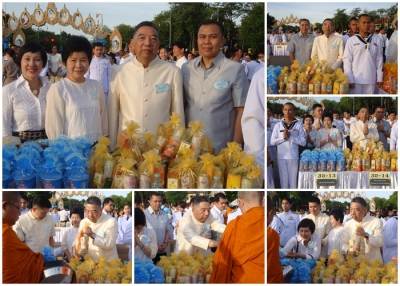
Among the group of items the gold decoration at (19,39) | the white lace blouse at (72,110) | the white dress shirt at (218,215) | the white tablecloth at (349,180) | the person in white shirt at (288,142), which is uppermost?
the gold decoration at (19,39)

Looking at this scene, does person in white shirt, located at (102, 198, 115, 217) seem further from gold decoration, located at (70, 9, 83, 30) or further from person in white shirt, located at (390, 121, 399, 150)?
person in white shirt, located at (390, 121, 399, 150)

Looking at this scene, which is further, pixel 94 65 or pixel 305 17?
pixel 94 65

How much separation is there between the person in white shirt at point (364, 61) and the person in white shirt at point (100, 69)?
1.68 meters

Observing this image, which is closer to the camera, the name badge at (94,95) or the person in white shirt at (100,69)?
the name badge at (94,95)

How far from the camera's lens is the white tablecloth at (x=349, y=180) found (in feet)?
17.3

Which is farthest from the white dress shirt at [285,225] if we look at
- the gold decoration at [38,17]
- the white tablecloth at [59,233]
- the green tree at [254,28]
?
the gold decoration at [38,17]

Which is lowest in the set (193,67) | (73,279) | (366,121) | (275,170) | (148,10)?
(73,279)

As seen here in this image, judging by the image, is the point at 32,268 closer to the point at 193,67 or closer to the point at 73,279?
the point at 73,279

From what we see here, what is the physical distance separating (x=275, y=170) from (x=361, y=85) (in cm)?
81

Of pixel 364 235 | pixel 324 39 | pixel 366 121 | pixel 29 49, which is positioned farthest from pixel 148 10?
pixel 364 235

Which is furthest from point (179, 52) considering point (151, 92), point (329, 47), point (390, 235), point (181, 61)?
point (390, 235)

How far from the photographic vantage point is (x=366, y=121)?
5277 mm

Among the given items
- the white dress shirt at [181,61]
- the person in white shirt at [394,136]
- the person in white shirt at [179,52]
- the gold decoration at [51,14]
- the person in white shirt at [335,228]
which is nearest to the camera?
the person in white shirt at [394,136]

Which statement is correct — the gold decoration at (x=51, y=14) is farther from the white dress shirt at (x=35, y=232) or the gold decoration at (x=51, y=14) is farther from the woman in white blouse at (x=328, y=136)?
the woman in white blouse at (x=328, y=136)
